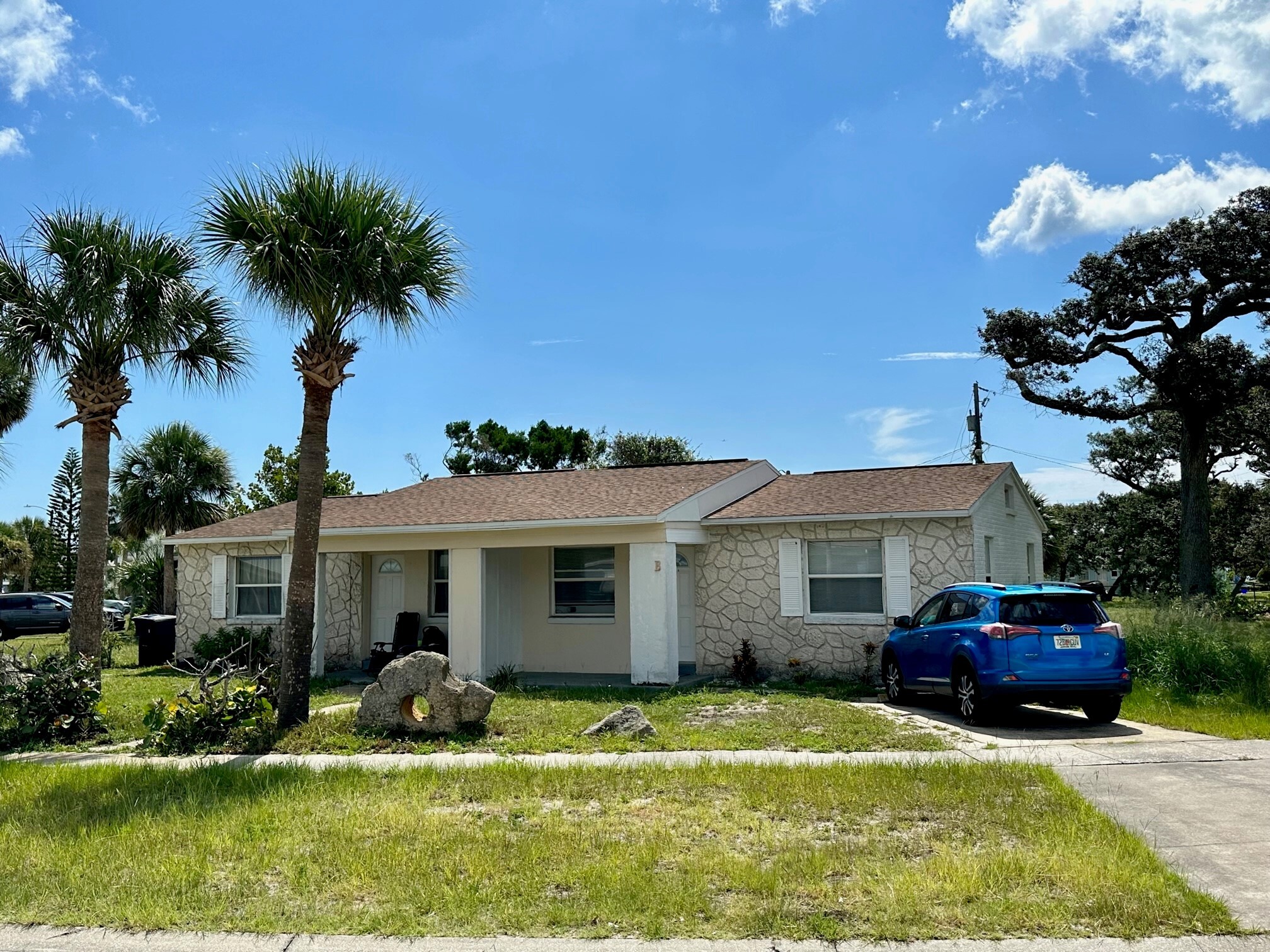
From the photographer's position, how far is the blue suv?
35.3 feet

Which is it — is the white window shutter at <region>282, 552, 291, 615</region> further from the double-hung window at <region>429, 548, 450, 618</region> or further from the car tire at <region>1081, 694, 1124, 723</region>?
the car tire at <region>1081, 694, 1124, 723</region>

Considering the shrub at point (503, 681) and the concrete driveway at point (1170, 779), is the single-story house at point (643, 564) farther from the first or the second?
the concrete driveway at point (1170, 779)

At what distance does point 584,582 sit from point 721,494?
9.83 ft

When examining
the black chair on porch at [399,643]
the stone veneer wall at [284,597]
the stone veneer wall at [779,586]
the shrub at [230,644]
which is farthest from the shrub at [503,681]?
the shrub at [230,644]

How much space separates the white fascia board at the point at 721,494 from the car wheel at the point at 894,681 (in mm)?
4003

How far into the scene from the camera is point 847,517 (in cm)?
1599

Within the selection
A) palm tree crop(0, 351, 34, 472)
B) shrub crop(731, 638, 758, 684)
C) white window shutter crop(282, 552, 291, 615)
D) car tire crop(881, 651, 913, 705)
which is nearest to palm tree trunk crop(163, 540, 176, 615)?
palm tree crop(0, 351, 34, 472)

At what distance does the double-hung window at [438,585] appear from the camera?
19344 millimetres

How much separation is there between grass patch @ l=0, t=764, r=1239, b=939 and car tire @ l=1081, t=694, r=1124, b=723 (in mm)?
3194

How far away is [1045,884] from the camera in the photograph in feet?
18.4

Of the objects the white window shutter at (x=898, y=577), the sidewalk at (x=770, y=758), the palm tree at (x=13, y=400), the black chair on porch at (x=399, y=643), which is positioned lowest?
the sidewalk at (x=770, y=758)

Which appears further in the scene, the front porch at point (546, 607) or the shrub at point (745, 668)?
the shrub at point (745, 668)

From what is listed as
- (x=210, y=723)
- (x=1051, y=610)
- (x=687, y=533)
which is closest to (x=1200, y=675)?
(x=1051, y=610)

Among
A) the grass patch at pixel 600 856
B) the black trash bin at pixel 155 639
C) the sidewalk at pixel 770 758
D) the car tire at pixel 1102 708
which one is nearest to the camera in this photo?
the grass patch at pixel 600 856
